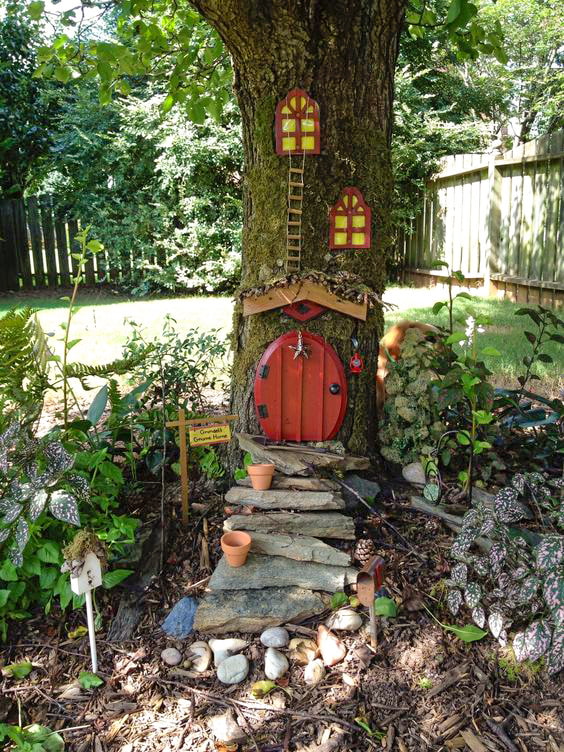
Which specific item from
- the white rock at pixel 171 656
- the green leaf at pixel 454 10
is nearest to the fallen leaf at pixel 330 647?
the white rock at pixel 171 656

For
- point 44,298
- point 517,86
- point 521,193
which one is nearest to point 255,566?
point 521,193

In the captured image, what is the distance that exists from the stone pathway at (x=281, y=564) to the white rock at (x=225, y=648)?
2.2 inches

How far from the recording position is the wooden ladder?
2.79m

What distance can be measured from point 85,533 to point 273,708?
817 mm

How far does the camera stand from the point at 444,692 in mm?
1918

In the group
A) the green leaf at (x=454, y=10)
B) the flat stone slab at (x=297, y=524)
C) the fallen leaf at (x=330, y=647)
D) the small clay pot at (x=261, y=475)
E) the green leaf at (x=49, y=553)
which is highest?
the green leaf at (x=454, y=10)

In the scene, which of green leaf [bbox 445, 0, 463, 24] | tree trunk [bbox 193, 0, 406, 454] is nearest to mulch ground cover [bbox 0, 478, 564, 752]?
tree trunk [bbox 193, 0, 406, 454]

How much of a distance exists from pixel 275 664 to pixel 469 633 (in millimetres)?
664

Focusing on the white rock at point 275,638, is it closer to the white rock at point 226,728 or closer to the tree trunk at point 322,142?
the white rock at point 226,728

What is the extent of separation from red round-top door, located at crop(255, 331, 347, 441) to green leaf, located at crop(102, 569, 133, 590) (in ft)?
3.22

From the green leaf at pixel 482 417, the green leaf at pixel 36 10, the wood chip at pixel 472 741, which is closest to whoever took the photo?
the wood chip at pixel 472 741

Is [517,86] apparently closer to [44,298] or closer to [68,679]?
[44,298]

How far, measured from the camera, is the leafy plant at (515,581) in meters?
1.81

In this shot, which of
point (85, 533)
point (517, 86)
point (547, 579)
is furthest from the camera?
point (517, 86)
